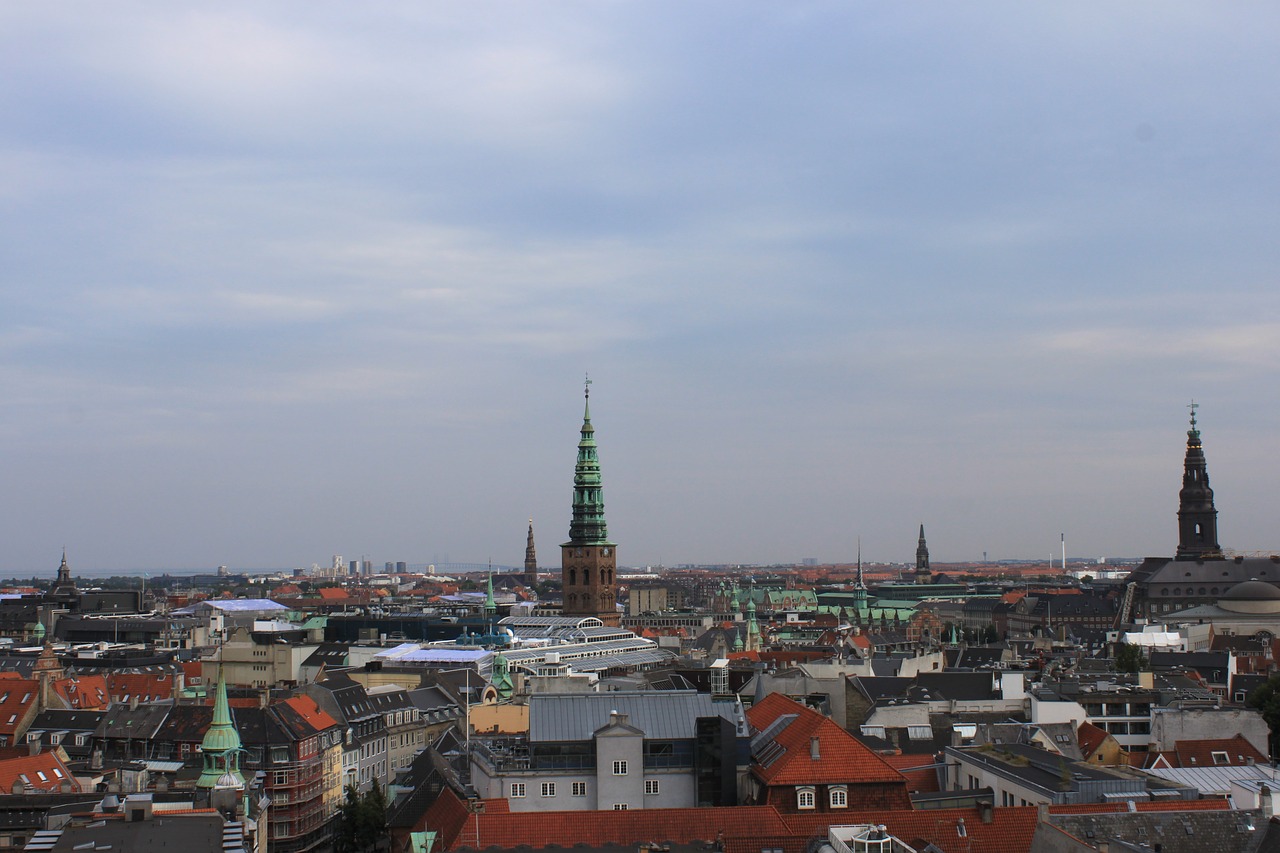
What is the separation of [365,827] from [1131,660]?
71958 mm

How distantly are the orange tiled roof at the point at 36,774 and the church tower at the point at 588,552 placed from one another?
4012 inches

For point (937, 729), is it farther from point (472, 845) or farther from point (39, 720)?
point (39, 720)

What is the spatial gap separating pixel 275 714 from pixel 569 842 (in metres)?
38.3

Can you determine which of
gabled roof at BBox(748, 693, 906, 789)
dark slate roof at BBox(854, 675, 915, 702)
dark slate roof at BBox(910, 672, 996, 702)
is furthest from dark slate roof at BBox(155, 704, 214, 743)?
gabled roof at BBox(748, 693, 906, 789)

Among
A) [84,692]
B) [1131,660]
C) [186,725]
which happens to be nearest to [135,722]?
[186,725]

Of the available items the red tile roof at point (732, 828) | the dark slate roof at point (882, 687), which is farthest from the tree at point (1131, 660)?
the red tile roof at point (732, 828)

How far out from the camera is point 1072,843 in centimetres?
3497

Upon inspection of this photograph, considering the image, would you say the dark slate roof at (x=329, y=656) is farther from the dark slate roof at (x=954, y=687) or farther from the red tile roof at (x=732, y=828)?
the red tile roof at (x=732, y=828)

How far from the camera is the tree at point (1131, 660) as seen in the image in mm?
111938

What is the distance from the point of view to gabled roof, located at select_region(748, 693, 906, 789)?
4766cm

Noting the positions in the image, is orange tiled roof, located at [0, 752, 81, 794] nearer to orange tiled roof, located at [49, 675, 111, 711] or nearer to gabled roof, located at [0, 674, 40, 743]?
gabled roof, located at [0, 674, 40, 743]

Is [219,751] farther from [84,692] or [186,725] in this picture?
[84,692]

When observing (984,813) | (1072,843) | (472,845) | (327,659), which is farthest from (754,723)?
(327,659)

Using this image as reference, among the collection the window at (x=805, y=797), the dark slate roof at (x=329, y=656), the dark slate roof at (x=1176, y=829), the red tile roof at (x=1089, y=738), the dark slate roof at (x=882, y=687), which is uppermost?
the dark slate roof at (x=1176, y=829)
